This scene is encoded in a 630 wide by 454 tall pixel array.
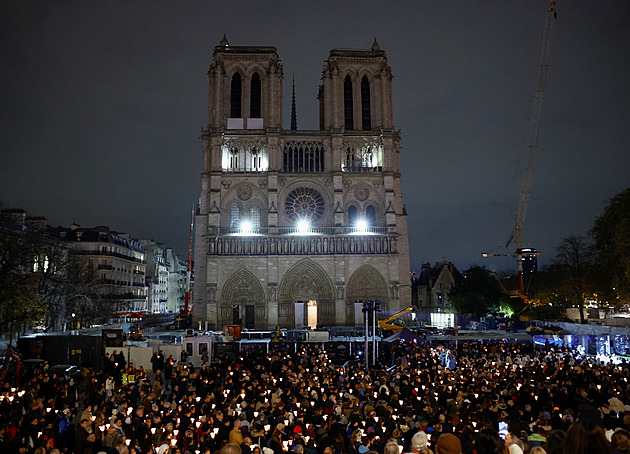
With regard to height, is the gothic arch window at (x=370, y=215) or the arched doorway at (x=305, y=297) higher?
the gothic arch window at (x=370, y=215)

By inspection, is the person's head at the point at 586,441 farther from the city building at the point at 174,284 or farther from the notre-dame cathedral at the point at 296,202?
the city building at the point at 174,284

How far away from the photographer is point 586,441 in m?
3.95

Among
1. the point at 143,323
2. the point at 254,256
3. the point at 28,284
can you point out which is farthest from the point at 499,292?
the point at 28,284

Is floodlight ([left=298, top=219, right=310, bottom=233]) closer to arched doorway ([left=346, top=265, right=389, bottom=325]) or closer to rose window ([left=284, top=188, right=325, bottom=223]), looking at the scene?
rose window ([left=284, top=188, right=325, bottom=223])

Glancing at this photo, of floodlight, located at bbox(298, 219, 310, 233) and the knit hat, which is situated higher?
floodlight, located at bbox(298, 219, 310, 233)

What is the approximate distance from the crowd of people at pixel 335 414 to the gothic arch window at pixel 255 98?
33.2 meters

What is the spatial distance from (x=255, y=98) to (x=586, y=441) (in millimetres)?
45445

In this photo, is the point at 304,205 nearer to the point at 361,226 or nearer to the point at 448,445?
the point at 361,226

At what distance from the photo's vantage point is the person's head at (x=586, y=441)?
3.91 metres

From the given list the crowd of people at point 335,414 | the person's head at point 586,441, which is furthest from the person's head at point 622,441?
the person's head at point 586,441

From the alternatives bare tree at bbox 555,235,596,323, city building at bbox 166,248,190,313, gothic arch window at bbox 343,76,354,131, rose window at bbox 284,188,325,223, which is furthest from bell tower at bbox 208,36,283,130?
city building at bbox 166,248,190,313

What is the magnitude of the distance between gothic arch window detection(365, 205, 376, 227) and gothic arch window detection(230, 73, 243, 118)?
1568 cm

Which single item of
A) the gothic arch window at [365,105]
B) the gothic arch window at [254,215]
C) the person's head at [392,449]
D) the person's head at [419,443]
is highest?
the gothic arch window at [365,105]

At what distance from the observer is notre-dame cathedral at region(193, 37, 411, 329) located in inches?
1644
